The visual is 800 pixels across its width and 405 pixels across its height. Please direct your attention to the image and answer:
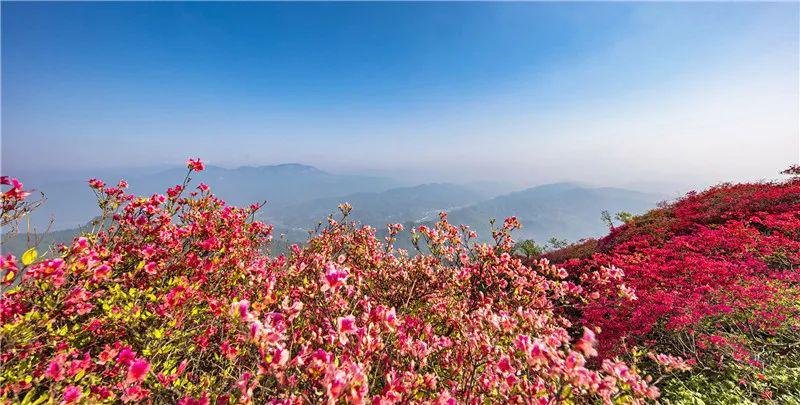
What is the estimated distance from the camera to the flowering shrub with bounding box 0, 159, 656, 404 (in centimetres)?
258

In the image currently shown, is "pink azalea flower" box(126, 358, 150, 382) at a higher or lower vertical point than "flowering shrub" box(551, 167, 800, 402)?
higher

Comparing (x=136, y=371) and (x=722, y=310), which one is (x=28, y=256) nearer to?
(x=136, y=371)

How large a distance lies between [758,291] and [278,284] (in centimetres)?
1039

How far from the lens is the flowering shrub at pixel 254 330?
258 centimetres

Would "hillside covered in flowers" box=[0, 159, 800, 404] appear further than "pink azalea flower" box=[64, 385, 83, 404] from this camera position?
Yes

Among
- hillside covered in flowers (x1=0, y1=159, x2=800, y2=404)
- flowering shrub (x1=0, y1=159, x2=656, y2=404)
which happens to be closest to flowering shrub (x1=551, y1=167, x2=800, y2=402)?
hillside covered in flowers (x1=0, y1=159, x2=800, y2=404)

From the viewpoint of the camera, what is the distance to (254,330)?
7.08 feet

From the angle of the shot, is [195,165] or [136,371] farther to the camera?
[195,165]

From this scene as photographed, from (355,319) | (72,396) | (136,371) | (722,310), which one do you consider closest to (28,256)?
(72,396)

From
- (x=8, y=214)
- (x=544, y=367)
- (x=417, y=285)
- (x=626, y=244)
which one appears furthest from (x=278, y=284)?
(x=626, y=244)

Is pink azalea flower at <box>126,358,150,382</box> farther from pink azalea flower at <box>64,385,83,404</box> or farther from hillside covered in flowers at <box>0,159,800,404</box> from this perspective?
pink azalea flower at <box>64,385,83,404</box>

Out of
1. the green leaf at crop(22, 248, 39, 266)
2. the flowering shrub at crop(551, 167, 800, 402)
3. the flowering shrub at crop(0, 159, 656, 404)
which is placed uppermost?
the green leaf at crop(22, 248, 39, 266)

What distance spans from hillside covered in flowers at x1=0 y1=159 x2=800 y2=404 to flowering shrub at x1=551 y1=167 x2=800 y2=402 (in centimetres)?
4

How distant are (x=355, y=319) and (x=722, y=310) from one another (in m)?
8.06
